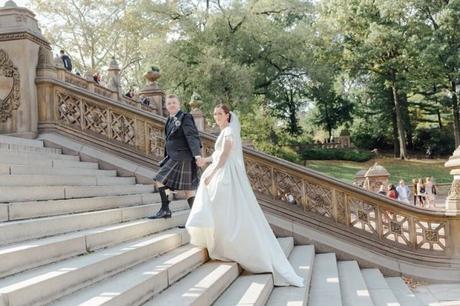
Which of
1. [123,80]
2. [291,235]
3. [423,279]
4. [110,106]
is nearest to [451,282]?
[423,279]

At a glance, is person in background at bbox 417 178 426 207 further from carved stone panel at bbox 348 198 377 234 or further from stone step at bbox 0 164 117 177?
stone step at bbox 0 164 117 177

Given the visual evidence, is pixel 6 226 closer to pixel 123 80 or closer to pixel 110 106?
pixel 110 106

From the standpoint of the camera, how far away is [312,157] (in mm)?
38000

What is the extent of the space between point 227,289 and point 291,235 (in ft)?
11.7

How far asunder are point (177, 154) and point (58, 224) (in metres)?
1.94

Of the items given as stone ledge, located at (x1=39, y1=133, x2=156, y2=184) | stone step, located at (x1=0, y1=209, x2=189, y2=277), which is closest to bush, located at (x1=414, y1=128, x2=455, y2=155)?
stone ledge, located at (x1=39, y1=133, x2=156, y2=184)

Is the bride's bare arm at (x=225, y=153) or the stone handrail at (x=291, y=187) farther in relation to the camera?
the stone handrail at (x=291, y=187)

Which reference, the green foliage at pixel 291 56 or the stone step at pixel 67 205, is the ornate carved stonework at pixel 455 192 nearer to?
the stone step at pixel 67 205

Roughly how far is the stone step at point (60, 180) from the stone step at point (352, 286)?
3.58 m

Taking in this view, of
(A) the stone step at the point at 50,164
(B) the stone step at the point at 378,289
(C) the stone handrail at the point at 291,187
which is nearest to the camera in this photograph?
(A) the stone step at the point at 50,164

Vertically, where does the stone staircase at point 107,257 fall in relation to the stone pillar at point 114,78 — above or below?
below

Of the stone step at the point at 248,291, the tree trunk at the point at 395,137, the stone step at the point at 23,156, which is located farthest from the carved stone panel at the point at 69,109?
the tree trunk at the point at 395,137

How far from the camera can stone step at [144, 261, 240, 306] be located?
13.0 feet

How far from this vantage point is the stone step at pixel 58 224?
13.4 feet
